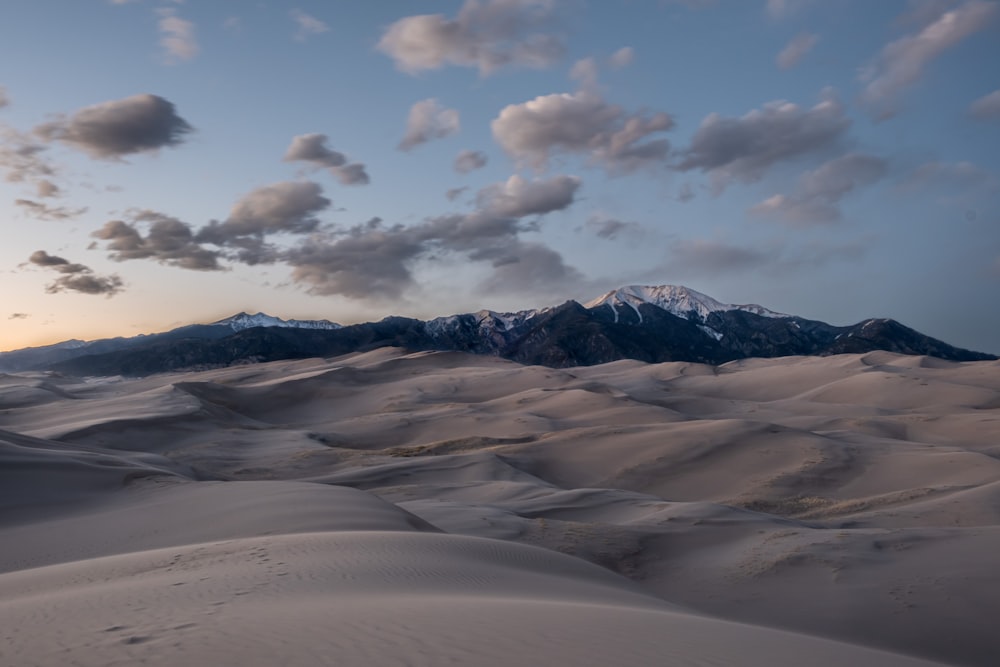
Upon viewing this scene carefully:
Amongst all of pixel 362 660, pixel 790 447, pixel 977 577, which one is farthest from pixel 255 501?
pixel 790 447

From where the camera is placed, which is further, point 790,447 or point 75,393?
point 75,393

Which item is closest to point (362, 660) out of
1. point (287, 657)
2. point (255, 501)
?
point (287, 657)

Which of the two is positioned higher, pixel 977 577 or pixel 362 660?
pixel 362 660

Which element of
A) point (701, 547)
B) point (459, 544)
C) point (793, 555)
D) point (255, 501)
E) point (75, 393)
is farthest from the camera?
point (75, 393)

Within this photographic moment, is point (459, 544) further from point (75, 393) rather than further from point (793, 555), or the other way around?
point (75, 393)

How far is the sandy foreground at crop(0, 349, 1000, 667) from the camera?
450 centimetres

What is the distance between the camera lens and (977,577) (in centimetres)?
820

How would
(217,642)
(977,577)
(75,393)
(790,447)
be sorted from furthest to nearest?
(75,393)
(790,447)
(977,577)
(217,642)

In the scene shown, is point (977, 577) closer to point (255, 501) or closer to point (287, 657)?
point (287, 657)

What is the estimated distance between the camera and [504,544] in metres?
9.41

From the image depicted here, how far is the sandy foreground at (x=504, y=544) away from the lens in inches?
177

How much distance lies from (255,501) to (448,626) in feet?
27.4

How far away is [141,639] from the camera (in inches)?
167

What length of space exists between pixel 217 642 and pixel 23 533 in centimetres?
930
